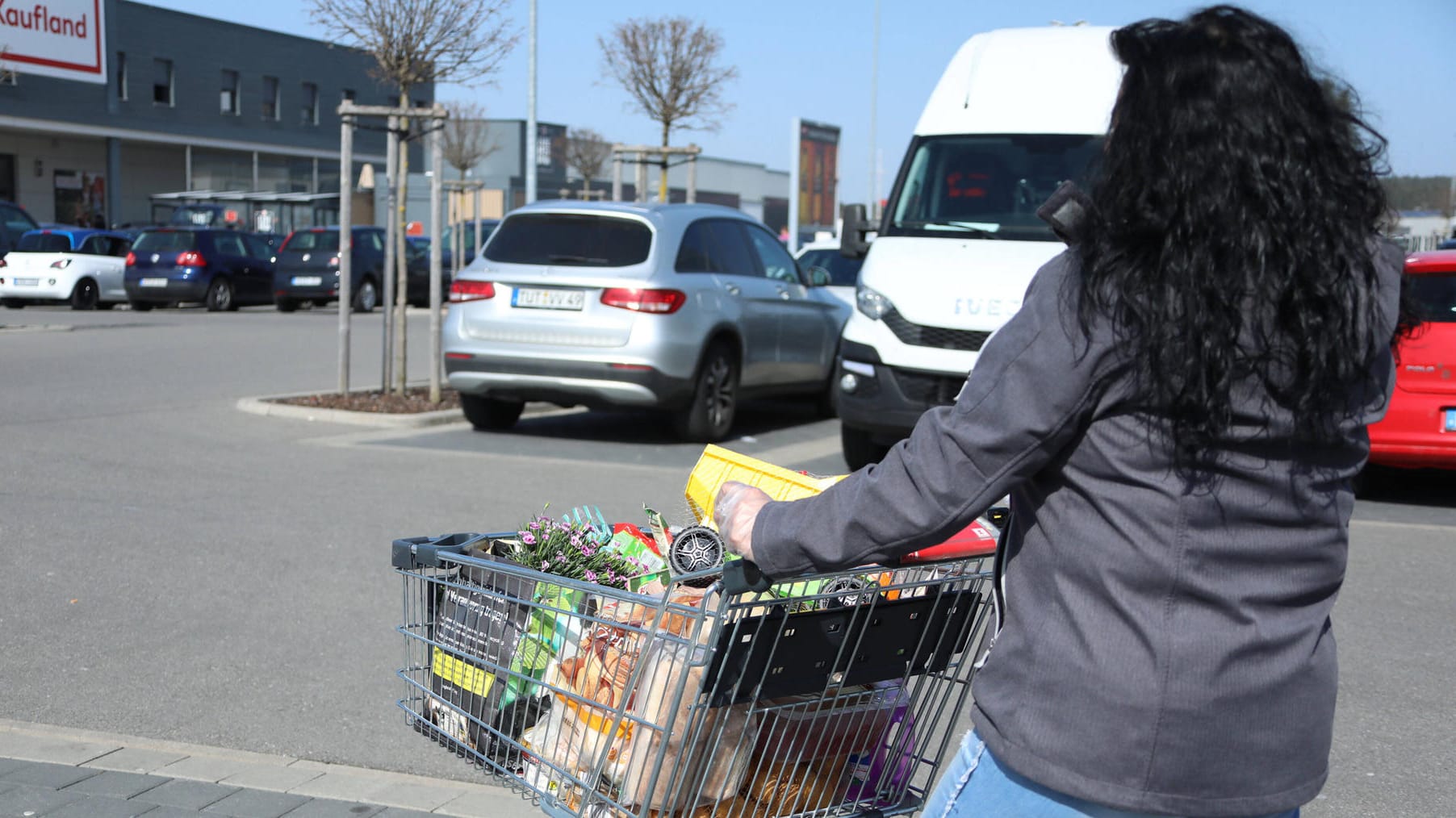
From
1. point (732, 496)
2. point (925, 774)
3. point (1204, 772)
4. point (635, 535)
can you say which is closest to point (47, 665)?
point (925, 774)

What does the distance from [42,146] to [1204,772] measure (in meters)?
48.8

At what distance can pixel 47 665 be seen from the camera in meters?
5.28

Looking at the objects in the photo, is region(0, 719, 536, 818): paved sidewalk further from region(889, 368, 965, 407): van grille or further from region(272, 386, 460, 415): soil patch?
region(272, 386, 460, 415): soil patch

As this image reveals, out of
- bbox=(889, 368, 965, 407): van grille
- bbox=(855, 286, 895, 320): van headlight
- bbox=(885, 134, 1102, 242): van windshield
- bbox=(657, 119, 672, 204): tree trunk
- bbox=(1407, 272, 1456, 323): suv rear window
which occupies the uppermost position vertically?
bbox=(657, 119, 672, 204): tree trunk

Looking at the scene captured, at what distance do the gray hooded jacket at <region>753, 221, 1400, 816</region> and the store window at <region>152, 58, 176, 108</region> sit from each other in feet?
166

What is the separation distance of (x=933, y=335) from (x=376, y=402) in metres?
5.72

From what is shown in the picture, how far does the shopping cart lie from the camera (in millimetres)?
2170

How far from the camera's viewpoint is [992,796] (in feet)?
6.23

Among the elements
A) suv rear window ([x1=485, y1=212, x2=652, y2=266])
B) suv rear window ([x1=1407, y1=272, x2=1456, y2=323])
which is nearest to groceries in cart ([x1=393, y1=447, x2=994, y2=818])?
suv rear window ([x1=1407, y1=272, x2=1456, y2=323])

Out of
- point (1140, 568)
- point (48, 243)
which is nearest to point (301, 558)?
point (1140, 568)

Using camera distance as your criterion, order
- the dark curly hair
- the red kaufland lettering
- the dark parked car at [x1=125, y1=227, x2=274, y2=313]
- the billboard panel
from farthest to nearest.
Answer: the red kaufland lettering, the billboard panel, the dark parked car at [x1=125, y1=227, x2=274, y2=313], the dark curly hair

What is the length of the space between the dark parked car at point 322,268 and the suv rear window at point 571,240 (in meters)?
17.6

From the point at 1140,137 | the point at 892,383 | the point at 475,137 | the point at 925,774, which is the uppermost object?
the point at 475,137

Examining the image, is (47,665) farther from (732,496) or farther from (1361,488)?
(1361,488)
